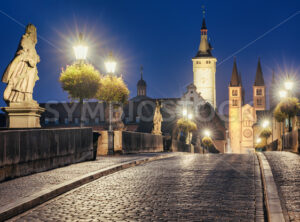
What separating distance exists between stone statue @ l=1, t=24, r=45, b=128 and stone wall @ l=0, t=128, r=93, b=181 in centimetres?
164

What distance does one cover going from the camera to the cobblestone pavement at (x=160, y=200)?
253 inches

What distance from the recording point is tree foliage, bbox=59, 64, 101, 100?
21.7 m

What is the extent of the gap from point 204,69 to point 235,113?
19.3 m

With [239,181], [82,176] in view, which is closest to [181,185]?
[239,181]

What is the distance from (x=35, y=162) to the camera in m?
11.3

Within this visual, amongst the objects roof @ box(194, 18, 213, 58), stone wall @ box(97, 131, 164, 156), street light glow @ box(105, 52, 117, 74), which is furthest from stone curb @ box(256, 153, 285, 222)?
roof @ box(194, 18, 213, 58)

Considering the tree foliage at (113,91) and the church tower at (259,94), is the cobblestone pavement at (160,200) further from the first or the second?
the church tower at (259,94)

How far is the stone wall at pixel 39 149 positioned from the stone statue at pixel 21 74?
7.20ft

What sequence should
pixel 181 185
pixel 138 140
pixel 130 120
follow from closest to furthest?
pixel 181 185 < pixel 138 140 < pixel 130 120

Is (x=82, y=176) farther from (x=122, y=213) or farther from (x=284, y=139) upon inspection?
(x=284, y=139)

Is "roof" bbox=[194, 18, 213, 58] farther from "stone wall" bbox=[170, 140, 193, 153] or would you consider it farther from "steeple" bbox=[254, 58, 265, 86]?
"stone wall" bbox=[170, 140, 193, 153]

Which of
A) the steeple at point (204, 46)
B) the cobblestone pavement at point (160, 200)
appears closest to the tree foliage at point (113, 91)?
the cobblestone pavement at point (160, 200)

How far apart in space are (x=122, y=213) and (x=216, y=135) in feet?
355

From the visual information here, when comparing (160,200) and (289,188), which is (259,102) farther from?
(160,200)
